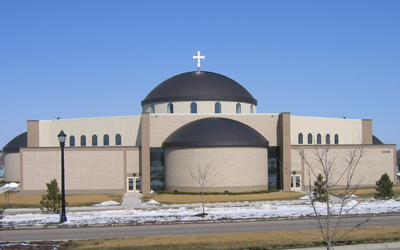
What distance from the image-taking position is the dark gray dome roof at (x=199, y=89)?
5016 centimetres

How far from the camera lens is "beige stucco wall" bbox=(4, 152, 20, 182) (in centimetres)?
6531

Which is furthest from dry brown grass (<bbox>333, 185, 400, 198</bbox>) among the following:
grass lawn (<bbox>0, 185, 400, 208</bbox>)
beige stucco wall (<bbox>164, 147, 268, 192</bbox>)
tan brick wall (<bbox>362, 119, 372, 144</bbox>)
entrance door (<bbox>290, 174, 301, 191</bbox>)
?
tan brick wall (<bbox>362, 119, 372, 144</bbox>)

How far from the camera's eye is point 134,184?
45906 mm

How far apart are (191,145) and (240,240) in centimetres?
2425

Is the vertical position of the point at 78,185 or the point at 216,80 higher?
the point at 216,80

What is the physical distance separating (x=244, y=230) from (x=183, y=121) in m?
26.6

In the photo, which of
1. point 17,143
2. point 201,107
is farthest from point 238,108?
point 17,143

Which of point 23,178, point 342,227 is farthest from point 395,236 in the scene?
point 23,178

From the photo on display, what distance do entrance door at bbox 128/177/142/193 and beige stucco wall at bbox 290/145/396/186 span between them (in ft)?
52.7

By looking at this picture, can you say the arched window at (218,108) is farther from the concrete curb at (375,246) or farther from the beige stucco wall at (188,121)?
the concrete curb at (375,246)

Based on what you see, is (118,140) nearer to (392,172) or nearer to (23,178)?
(23,178)

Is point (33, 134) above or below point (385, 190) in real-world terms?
above

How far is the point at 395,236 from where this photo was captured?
18.6 metres

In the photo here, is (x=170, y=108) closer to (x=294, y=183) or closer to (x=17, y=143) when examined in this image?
(x=294, y=183)
